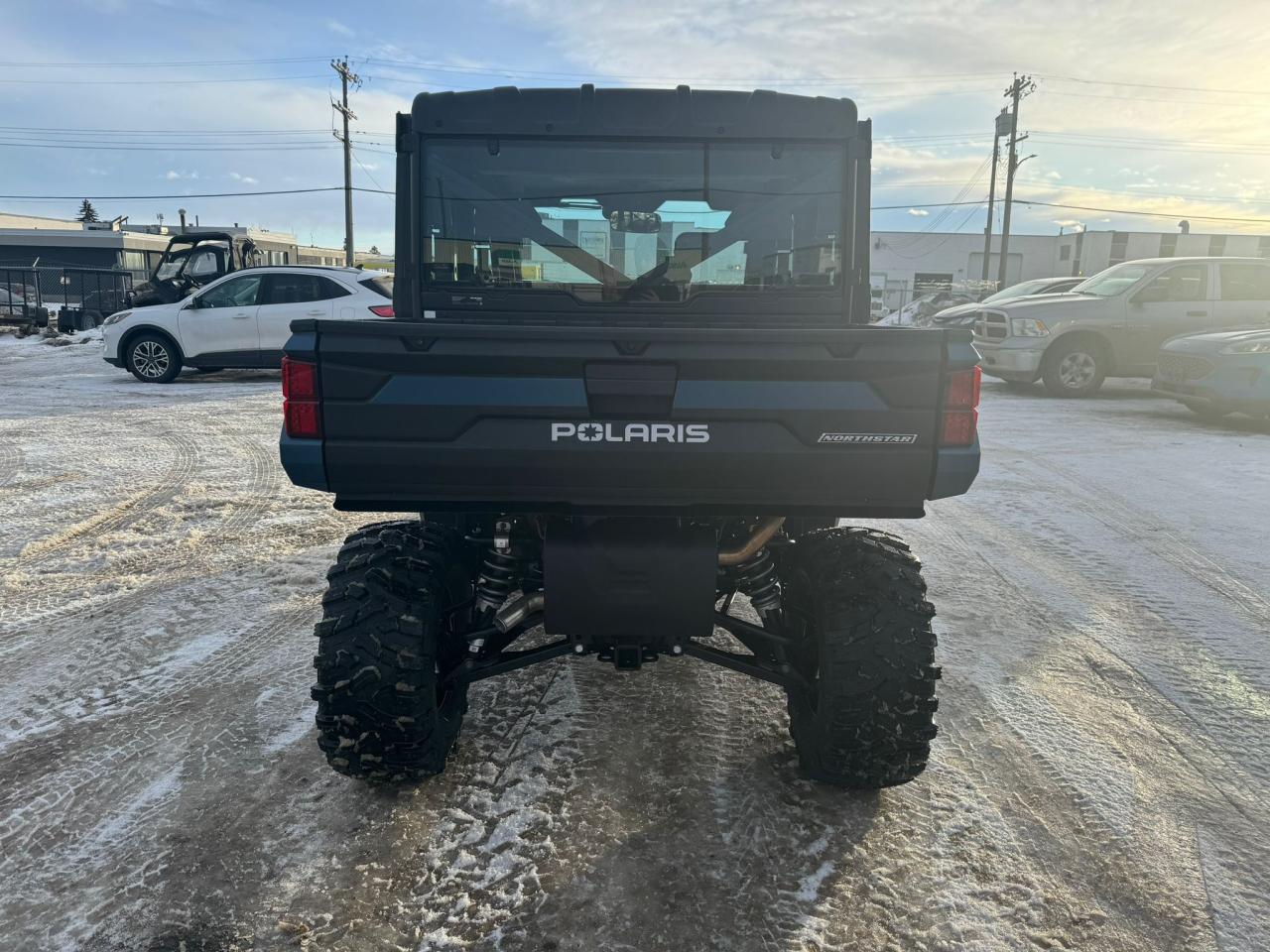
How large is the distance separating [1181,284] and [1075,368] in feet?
6.03

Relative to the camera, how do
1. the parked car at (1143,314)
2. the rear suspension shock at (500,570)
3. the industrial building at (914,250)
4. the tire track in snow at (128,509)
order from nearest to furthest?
the rear suspension shock at (500,570) → the tire track in snow at (128,509) → the parked car at (1143,314) → the industrial building at (914,250)

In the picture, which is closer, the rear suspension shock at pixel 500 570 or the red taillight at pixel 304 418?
the red taillight at pixel 304 418

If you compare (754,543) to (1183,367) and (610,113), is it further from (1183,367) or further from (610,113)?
(1183,367)

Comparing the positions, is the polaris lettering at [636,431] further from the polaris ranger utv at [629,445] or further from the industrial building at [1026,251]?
the industrial building at [1026,251]

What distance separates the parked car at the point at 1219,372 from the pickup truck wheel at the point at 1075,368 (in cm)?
173

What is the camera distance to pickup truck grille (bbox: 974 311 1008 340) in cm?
1256

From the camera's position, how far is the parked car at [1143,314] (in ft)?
39.0

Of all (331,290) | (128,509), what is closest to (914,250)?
(331,290)

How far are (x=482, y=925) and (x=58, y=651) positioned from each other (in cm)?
275

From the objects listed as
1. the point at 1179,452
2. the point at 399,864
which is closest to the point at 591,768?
the point at 399,864

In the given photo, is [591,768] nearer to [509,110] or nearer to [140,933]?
[140,933]

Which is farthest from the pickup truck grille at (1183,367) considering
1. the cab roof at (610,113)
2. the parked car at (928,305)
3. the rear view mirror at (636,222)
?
the parked car at (928,305)

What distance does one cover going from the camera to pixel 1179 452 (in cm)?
838

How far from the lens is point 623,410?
2430mm
